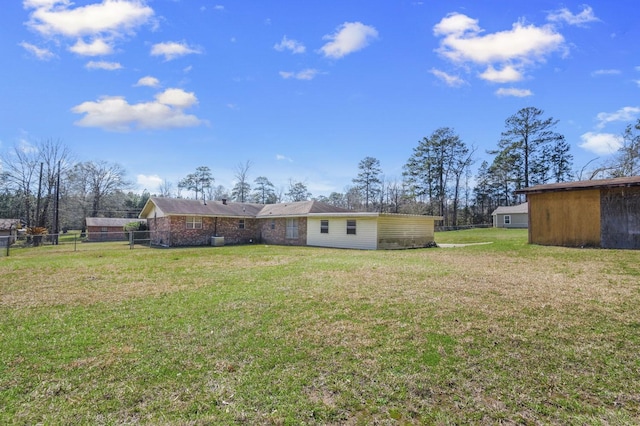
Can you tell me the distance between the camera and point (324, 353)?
3.76 m

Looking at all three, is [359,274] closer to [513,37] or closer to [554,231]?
[513,37]

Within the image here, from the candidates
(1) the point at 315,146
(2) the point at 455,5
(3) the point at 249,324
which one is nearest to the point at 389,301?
(3) the point at 249,324

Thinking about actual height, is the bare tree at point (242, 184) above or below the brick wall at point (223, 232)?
above

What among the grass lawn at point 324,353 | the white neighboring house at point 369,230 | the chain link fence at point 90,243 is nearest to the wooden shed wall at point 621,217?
the grass lawn at point 324,353

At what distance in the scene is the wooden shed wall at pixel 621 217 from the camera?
12.6 m

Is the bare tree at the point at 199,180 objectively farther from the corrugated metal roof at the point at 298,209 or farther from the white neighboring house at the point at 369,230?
the white neighboring house at the point at 369,230

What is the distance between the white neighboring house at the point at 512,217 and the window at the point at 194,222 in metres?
31.6

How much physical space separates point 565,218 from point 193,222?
20.7 meters

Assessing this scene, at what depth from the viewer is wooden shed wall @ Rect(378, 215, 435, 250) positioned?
59.5 ft

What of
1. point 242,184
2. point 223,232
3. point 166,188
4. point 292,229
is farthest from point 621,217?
point 166,188

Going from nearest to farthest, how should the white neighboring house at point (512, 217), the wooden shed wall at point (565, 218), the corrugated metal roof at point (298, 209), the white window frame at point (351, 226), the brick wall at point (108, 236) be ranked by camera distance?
the wooden shed wall at point (565, 218)
the white window frame at point (351, 226)
the corrugated metal roof at point (298, 209)
the brick wall at point (108, 236)
the white neighboring house at point (512, 217)

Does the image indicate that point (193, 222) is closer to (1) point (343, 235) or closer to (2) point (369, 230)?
(1) point (343, 235)

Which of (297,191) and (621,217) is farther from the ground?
(297,191)

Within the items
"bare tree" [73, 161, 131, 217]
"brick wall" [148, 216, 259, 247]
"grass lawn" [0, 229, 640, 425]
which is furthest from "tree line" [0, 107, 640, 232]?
"grass lawn" [0, 229, 640, 425]
